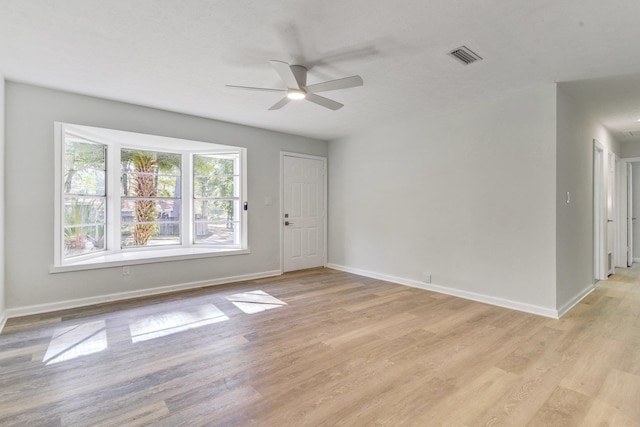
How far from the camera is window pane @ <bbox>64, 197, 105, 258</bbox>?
3.88m

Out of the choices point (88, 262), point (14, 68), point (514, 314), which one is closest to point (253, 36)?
point (14, 68)

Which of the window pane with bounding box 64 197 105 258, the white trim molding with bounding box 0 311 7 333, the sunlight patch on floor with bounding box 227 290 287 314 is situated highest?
the window pane with bounding box 64 197 105 258

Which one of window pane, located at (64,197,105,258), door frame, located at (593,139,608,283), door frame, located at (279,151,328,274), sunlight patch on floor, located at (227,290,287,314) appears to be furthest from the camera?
door frame, located at (279,151,328,274)

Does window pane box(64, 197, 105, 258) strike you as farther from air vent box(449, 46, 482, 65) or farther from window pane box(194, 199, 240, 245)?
air vent box(449, 46, 482, 65)

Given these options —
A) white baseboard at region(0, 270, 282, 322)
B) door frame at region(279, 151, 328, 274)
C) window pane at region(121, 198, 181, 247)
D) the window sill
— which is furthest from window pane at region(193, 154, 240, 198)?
white baseboard at region(0, 270, 282, 322)

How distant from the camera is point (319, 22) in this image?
87.7 inches

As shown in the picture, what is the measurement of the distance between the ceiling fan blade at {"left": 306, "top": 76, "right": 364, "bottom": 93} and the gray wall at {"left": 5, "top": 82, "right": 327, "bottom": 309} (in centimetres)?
250

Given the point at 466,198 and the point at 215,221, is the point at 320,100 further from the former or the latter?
the point at 215,221

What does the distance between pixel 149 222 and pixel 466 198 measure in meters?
4.64

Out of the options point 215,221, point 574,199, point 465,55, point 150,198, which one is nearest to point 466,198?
point 574,199

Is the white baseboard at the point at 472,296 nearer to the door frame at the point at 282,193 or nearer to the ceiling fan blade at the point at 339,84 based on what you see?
the door frame at the point at 282,193

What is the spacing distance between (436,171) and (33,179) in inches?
193

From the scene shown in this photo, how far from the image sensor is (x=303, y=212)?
5.91 meters

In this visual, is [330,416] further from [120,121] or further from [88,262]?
[120,121]
